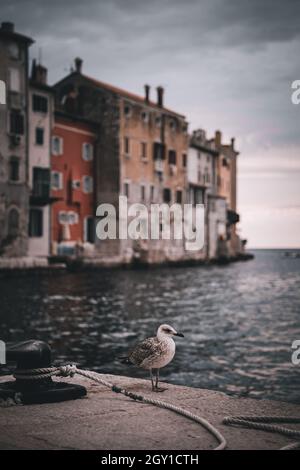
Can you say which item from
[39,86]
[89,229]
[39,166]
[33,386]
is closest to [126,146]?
[89,229]

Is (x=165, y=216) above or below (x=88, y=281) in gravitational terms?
above

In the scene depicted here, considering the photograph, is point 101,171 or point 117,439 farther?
point 101,171

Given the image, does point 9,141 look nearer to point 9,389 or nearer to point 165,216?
point 165,216

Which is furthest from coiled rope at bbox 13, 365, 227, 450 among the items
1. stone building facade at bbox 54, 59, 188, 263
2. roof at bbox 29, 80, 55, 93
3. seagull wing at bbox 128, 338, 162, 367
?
stone building facade at bbox 54, 59, 188, 263

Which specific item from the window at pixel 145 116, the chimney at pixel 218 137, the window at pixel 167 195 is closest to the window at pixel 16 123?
the window at pixel 145 116

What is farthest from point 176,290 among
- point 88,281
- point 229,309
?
point 229,309

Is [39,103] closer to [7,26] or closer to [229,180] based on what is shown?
[7,26]

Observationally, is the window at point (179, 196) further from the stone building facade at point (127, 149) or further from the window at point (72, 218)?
the window at point (72, 218)

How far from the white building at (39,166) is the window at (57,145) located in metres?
2.11

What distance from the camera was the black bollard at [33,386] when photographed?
454 cm

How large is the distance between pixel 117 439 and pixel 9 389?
1350 mm

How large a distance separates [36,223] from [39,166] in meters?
3.97

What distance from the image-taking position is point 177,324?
20.6m

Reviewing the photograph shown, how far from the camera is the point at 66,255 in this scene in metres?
42.9
